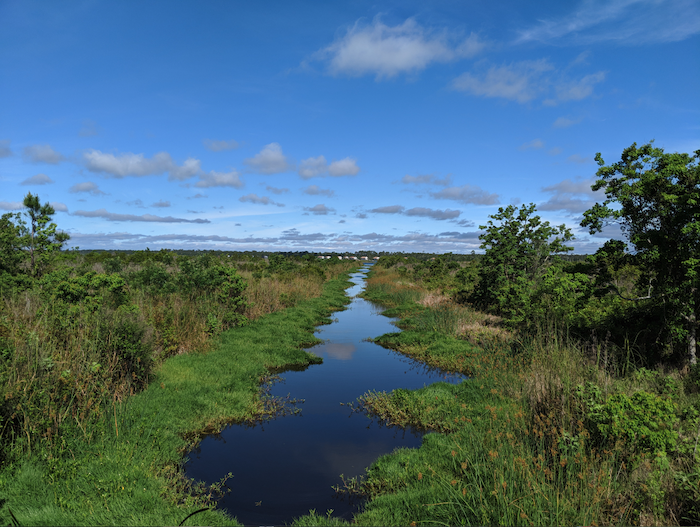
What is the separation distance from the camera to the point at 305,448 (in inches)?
309

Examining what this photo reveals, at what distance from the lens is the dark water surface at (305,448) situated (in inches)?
237

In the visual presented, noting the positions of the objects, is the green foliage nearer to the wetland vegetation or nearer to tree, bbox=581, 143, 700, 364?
the wetland vegetation

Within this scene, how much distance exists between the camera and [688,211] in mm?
7672

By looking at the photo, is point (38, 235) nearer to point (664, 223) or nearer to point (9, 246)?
point (9, 246)

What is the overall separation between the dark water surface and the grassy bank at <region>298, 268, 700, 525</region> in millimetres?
562

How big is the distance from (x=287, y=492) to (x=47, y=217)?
1459cm

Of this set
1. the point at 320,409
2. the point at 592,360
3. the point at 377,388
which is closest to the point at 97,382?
the point at 320,409

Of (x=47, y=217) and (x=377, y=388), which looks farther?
(x=47, y=217)

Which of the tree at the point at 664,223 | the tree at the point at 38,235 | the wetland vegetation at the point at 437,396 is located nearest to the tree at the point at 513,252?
the wetland vegetation at the point at 437,396

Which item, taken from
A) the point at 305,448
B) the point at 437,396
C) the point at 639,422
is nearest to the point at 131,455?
the point at 305,448

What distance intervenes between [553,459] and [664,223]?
6113mm

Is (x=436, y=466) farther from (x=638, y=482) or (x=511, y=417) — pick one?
(x=638, y=482)

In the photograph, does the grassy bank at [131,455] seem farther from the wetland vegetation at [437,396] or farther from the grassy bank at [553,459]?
the grassy bank at [553,459]

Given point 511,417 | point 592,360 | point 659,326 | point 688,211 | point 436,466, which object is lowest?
point 436,466
